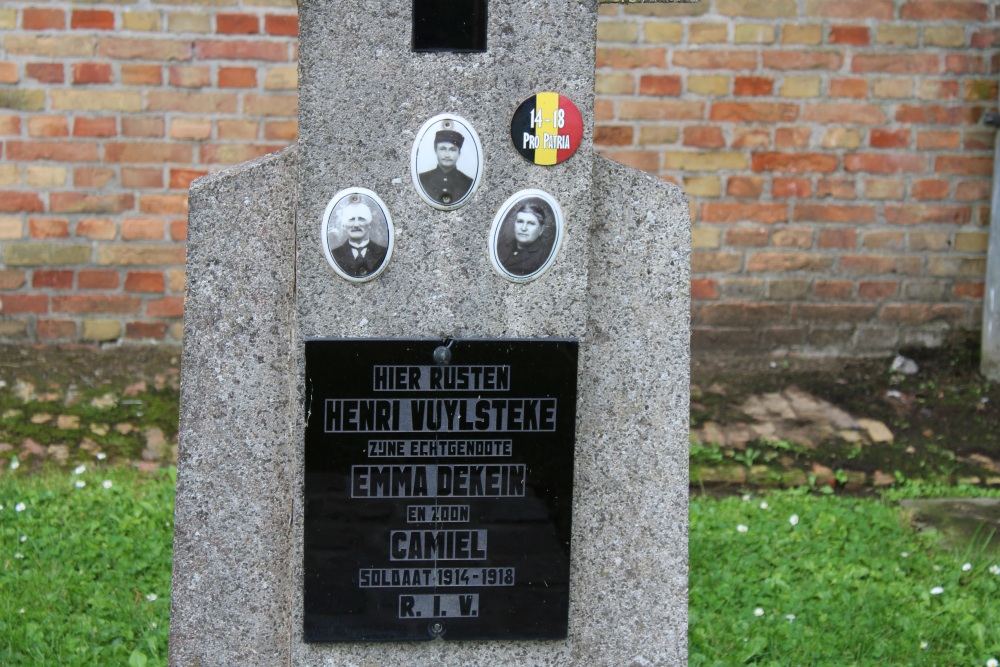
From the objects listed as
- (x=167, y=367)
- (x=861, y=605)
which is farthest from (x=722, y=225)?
(x=167, y=367)

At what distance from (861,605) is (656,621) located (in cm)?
114

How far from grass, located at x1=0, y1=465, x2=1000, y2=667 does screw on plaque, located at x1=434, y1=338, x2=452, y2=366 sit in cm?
123

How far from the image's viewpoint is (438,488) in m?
1.86

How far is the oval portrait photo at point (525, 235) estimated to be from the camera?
179 cm

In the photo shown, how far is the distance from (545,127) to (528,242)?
0.19 m

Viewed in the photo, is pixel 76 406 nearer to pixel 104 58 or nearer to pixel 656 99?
pixel 104 58

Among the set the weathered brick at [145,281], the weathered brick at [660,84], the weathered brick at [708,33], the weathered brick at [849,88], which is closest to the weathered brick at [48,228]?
the weathered brick at [145,281]

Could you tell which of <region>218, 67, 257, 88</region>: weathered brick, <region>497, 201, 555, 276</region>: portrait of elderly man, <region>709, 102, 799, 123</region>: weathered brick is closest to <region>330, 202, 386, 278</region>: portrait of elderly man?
<region>497, 201, 555, 276</region>: portrait of elderly man

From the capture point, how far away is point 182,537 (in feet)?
6.29

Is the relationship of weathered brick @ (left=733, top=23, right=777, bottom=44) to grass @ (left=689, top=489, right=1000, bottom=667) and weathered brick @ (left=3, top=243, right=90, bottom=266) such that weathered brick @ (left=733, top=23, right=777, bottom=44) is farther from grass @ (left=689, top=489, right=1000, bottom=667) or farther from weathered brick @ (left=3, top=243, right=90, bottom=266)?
weathered brick @ (left=3, top=243, right=90, bottom=266)

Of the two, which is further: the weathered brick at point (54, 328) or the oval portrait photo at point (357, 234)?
the weathered brick at point (54, 328)

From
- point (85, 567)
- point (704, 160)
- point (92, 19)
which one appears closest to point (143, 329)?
point (92, 19)

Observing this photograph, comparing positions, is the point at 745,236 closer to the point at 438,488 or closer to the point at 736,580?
the point at 736,580

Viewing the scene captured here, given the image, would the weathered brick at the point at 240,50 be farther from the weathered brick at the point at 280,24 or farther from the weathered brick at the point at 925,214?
the weathered brick at the point at 925,214
